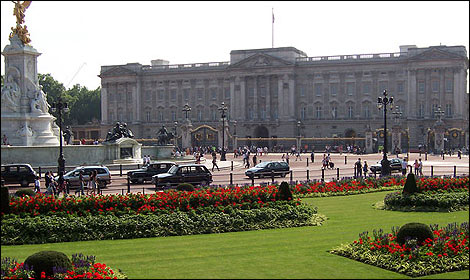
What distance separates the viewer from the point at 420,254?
1244 centimetres

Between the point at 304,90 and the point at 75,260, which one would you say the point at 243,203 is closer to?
the point at 75,260

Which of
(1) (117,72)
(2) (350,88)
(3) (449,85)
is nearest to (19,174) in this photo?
(2) (350,88)

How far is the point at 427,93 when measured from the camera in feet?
345

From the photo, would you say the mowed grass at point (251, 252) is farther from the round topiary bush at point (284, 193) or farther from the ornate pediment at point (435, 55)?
the ornate pediment at point (435, 55)

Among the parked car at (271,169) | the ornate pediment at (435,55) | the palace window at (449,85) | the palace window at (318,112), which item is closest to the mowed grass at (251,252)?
the parked car at (271,169)

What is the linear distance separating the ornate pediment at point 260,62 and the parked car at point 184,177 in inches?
3209

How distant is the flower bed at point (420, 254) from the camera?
1227cm

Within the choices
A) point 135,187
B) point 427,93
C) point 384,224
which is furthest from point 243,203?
point 427,93

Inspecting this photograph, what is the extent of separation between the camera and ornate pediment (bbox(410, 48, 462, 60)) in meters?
102

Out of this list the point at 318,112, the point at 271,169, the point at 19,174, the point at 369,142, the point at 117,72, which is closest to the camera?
the point at 19,174

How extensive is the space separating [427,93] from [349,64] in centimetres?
1474

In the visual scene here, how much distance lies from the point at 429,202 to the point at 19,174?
76.3 feet

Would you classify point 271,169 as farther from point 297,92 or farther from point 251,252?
point 297,92

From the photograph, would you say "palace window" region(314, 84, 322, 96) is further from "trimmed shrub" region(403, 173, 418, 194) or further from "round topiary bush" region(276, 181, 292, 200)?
"round topiary bush" region(276, 181, 292, 200)
